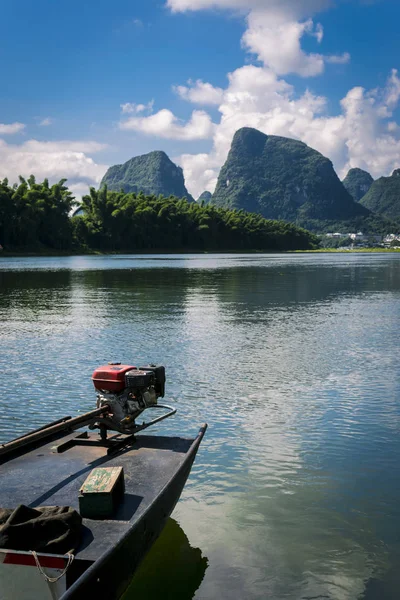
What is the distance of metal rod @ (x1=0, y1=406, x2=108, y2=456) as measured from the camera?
6688 mm

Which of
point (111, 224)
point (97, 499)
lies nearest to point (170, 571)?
point (97, 499)

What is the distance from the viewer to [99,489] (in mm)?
6023

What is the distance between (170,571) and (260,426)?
520cm

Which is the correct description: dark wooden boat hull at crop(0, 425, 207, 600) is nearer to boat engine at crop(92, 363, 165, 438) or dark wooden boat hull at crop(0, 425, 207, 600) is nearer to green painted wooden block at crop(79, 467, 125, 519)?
green painted wooden block at crop(79, 467, 125, 519)

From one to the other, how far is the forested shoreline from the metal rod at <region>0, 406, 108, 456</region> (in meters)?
115

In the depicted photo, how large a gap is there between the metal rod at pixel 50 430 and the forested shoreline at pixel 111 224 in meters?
115

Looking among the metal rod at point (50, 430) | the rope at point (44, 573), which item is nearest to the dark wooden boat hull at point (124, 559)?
the rope at point (44, 573)

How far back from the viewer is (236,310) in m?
30.7

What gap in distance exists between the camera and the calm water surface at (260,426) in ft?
22.2

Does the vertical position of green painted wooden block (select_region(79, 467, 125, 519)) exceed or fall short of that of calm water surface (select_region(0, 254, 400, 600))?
it exceeds it

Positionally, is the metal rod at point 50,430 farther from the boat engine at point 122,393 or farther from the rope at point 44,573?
the rope at point 44,573

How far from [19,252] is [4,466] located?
120268 millimetres

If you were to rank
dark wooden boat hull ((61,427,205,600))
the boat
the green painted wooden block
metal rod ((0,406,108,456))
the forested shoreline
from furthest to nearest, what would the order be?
the forested shoreline → metal rod ((0,406,108,456)) → the green painted wooden block → the boat → dark wooden boat hull ((61,427,205,600))

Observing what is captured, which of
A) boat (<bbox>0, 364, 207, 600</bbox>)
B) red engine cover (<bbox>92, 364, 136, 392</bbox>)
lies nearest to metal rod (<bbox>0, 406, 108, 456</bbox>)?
boat (<bbox>0, 364, 207, 600</bbox>)
